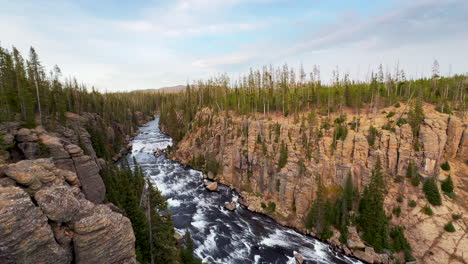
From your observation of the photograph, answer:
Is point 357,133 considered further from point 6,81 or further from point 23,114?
point 6,81

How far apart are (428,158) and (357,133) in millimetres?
10231

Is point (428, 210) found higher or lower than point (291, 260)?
higher

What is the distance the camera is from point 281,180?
130ft

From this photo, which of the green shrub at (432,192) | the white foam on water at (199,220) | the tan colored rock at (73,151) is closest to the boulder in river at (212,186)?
the white foam on water at (199,220)

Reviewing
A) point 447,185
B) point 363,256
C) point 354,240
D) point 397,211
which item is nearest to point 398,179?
point 397,211

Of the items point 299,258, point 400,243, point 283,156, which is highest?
point 283,156

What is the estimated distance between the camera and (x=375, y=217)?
2906 cm

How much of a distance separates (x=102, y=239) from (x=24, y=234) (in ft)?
12.2

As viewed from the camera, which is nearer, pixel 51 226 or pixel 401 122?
pixel 51 226

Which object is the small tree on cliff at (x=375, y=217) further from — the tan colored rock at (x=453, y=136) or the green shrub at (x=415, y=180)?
the tan colored rock at (x=453, y=136)

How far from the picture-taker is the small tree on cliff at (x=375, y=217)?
28.3 meters

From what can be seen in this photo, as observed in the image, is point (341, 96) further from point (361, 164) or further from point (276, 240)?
point (276, 240)

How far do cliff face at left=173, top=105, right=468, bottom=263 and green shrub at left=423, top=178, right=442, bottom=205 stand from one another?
2.55 ft

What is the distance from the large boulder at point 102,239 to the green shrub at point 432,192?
39144 mm
